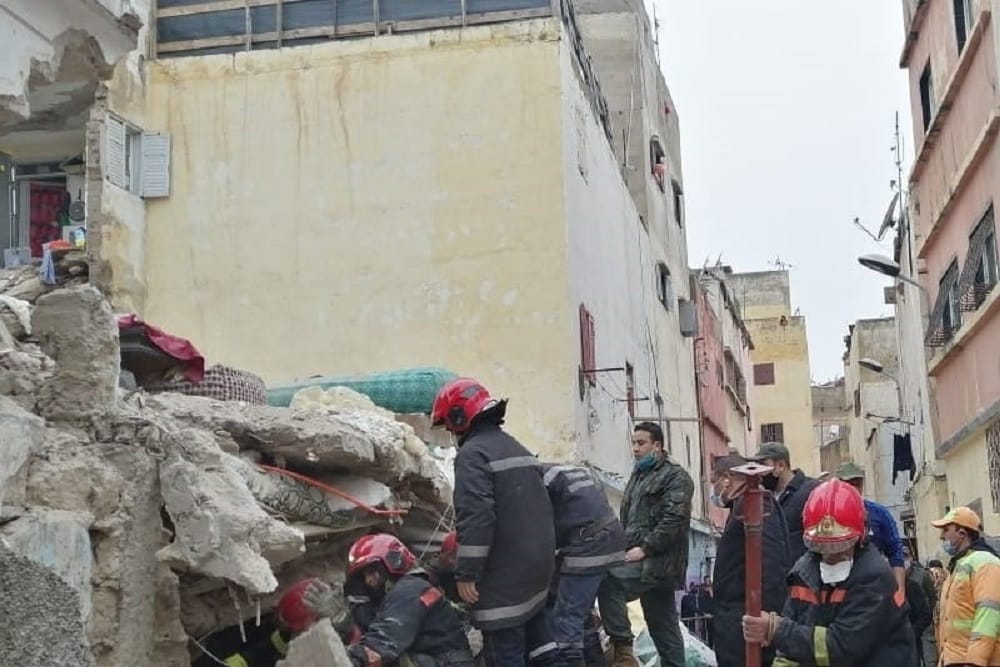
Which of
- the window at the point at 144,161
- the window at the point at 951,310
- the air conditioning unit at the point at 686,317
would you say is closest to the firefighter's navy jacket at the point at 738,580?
Result: the window at the point at 951,310

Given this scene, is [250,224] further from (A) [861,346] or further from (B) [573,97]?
(A) [861,346]

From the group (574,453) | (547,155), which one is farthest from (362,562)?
(547,155)

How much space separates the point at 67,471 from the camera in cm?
452

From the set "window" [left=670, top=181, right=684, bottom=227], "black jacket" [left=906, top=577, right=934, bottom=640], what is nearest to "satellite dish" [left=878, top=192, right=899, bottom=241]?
"window" [left=670, top=181, right=684, bottom=227]

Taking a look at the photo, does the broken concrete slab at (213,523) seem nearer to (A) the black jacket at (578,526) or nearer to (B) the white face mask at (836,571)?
(A) the black jacket at (578,526)

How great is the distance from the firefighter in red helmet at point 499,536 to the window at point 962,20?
38.2 feet

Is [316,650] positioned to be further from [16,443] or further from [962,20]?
[962,20]

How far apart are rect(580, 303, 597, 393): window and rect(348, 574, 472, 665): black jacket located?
10402 millimetres

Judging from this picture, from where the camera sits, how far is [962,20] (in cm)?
1595

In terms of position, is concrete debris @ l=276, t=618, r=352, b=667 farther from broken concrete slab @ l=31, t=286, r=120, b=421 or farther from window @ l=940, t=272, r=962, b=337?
window @ l=940, t=272, r=962, b=337

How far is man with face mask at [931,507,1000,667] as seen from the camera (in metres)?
6.39

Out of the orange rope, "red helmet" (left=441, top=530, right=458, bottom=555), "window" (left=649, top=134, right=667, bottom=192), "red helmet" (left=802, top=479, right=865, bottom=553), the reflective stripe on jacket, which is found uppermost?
"window" (left=649, top=134, right=667, bottom=192)

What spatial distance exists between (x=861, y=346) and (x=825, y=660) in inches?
1779

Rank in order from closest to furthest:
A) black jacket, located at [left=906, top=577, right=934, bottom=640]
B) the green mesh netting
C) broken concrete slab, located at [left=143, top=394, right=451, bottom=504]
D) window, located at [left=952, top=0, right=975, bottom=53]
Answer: broken concrete slab, located at [left=143, top=394, right=451, bottom=504] → black jacket, located at [left=906, top=577, right=934, bottom=640] → the green mesh netting → window, located at [left=952, top=0, right=975, bottom=53]
